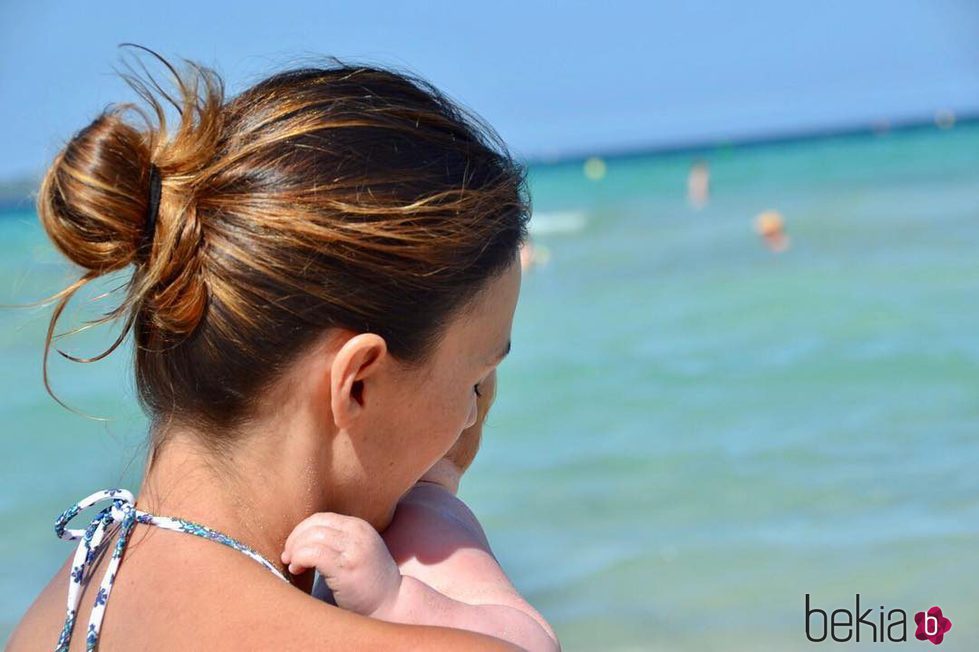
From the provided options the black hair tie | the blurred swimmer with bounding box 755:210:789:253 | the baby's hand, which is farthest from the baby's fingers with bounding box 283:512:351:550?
the blurred swimmer with bounding box 755:210:789:253

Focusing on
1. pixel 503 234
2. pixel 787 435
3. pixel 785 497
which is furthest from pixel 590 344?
pixel 503 234

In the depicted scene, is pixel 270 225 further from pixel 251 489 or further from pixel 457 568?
pixel 457 568

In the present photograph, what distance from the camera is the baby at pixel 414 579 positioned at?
1.33 metres

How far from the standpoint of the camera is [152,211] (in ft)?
4.44

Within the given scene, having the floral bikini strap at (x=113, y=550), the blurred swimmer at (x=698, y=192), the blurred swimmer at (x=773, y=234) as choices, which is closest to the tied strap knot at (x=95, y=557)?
the floral bikini strap at (x=113, y=550)

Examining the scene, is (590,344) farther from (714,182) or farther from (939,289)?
(714,182)

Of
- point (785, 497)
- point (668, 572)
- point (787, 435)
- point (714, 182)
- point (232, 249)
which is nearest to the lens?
point (232, 249)

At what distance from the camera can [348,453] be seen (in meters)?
1.38

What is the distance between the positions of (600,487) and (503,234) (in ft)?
11.9

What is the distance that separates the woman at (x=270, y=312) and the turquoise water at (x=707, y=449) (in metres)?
0.35

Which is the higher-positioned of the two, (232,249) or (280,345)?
(232,249)

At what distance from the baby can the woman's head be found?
0.17 metres

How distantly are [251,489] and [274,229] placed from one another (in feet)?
1.04

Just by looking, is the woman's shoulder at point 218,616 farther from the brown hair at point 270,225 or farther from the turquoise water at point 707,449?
the turquoise water at point 707,449
